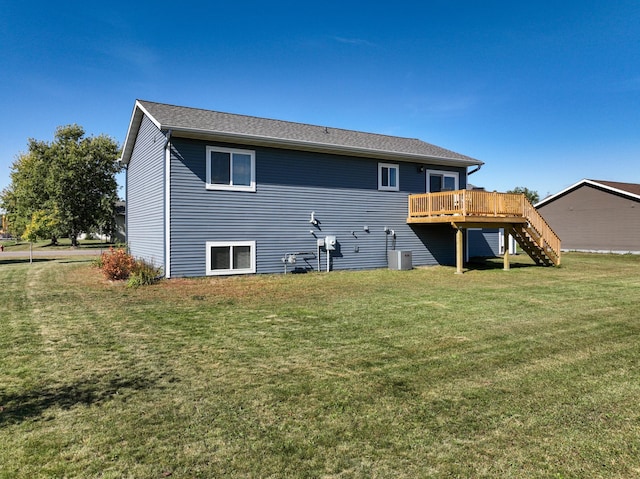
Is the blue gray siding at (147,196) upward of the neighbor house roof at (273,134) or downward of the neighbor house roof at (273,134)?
downward

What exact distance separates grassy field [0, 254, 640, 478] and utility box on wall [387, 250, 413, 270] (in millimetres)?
6732

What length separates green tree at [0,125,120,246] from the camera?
32.8 meters

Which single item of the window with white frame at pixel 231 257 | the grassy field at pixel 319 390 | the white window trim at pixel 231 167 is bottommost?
the grassy field at pixel 319 390

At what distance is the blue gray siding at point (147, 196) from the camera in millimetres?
12375

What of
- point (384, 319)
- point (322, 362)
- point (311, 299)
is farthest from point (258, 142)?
point (322, 362)

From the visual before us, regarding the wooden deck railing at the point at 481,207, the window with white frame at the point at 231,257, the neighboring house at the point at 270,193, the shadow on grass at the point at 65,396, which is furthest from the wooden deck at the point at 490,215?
the shadow on grass at the point at 65,396

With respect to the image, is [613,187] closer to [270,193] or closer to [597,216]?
[597,216]

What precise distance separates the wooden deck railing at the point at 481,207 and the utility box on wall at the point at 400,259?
1.76 m

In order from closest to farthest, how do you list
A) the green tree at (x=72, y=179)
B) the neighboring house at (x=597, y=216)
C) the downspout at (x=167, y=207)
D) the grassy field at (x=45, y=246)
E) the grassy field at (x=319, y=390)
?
the grassy field at (x=319, y=390), the downspout at (x=167, y=207), the neighboring house at (x=597, y=216), the grassy field at (x=45, y=246), the green tree at (x=72, y=179)

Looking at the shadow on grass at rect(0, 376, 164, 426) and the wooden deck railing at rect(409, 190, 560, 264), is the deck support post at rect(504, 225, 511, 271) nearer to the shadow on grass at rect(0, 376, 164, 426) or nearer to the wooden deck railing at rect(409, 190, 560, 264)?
the wooden deck railing at rect(409, 190, 560, 264)

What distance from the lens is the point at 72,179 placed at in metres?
33.1

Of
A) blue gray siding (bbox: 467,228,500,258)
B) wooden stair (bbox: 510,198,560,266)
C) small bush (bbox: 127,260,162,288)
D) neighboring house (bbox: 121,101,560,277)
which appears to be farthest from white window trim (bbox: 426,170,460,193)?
small bush (bbox: 127,260,162,288)

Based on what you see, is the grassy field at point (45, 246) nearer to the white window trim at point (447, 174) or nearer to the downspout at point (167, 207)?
the downspout at point (167, 207)

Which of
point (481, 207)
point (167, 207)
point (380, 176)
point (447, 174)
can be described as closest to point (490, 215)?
point (481, 207)
